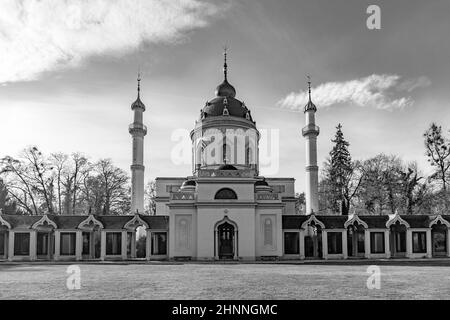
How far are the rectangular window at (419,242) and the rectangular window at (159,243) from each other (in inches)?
962

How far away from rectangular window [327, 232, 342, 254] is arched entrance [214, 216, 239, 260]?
9854 mm

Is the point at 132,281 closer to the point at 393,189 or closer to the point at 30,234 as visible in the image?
the point at 30,234

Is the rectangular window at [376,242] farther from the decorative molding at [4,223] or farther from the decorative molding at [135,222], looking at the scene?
the decorative molding at [4,223]

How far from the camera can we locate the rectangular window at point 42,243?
151 feet

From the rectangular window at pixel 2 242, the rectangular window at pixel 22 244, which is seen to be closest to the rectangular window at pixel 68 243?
the rectangular window at pixel 22 244

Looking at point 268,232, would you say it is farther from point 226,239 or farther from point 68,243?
point 68,243

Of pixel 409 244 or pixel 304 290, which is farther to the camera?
pixel 409 244

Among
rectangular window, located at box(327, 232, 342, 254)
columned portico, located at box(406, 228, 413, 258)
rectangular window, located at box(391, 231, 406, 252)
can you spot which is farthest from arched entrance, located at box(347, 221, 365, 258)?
columned portico, located at box(406, 228, 413, 258)

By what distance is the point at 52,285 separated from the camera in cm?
2047

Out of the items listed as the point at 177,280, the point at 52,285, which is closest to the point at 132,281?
the point at 177,280

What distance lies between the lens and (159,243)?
46.0 meters

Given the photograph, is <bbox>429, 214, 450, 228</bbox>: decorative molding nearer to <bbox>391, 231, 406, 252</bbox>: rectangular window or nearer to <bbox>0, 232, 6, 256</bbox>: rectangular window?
<bbox>391, 231, 406, 252</bbox>: rectangular window
